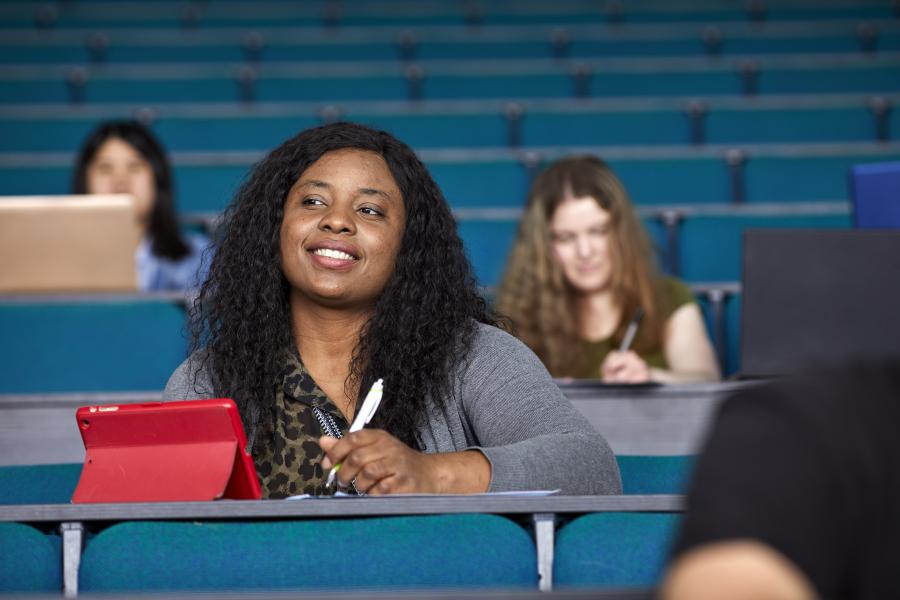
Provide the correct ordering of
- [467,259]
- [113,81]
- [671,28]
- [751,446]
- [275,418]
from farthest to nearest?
[671,28] → [113,81] → [467,259] → [275,418] → [751,446]

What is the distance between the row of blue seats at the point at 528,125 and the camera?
2.17m

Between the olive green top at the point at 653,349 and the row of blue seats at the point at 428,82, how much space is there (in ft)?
3.64

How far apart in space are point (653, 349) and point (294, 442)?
1.93 feet

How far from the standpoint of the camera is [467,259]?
Answer: 3.25 ft

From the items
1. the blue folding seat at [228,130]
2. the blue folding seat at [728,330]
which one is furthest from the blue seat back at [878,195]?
the blue folding seat at [228,130]

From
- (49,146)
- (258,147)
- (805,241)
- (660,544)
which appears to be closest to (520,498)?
(660,544)

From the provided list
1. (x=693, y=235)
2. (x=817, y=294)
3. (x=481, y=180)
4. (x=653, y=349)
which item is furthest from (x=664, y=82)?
(x=817, y=294)

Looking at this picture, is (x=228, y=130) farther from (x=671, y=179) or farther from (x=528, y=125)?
(x=671, y=179)

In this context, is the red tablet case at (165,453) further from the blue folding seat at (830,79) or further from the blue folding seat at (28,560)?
the blue folding seat at (830,79)

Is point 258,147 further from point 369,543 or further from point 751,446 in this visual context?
point 751,446

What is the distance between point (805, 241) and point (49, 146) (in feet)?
5.18

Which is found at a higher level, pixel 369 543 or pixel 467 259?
pixel 467 259

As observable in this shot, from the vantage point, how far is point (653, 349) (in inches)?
53.7

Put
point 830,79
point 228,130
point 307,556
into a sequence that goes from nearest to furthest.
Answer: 1. point 307,556
2. point 228,130
3. point 830,79
